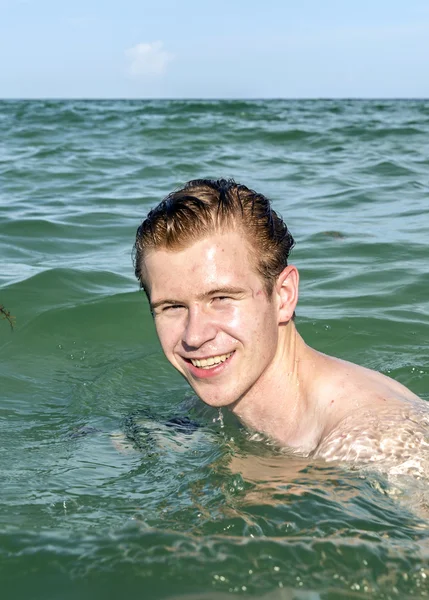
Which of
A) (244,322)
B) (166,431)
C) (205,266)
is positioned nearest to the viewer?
(205,266)

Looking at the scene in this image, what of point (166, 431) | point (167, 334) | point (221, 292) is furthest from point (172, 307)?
point (166, 431)

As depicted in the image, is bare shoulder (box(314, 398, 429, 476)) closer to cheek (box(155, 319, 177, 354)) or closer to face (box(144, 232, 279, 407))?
face (box(144, 232, 279, 407))

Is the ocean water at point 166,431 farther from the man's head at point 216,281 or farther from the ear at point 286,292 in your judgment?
the ear at point 286,292

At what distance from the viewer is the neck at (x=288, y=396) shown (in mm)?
3910

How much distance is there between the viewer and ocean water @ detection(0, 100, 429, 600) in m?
2.91

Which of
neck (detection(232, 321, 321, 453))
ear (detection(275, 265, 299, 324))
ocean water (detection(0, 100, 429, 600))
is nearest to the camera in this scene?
ocean water (detection(0, 100, 429, 600))

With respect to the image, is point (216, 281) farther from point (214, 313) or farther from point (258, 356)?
point (258, 356)

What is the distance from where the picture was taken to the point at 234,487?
11.6ft

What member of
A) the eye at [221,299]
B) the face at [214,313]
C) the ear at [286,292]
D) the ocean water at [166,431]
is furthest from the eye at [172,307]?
the ocean water at [166,431]

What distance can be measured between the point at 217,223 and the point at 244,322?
1.38 ft

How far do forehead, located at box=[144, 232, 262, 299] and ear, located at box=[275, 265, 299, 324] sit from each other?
0.20 m

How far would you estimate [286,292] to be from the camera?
384 cm

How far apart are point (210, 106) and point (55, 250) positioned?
98.9 ft

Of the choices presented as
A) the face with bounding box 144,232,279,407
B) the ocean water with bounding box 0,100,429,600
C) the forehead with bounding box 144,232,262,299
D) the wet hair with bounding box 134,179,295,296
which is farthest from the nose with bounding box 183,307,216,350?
the ocean water with bounding box 0,100,429,600
